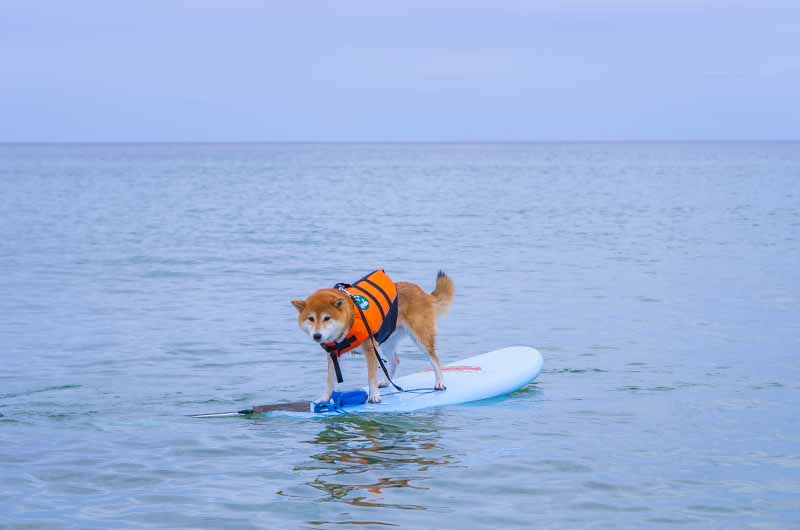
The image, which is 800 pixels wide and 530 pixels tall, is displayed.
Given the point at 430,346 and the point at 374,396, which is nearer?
the point at 374,396

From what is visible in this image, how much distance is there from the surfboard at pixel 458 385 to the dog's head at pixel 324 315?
116cm

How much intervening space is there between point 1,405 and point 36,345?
367cm

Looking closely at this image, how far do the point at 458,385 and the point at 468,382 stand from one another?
0.16 m

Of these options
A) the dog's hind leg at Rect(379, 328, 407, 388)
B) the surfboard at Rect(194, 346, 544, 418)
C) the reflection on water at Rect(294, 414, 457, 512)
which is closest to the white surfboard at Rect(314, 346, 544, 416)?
the surfboard at Rect(194, 346, 544, 418)

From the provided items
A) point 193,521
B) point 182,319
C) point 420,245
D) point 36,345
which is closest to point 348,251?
point 420,245

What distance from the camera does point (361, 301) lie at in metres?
9.67

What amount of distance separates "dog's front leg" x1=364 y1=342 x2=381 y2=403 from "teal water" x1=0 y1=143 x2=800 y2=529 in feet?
1.22

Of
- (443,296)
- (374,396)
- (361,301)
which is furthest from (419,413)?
(361,301)

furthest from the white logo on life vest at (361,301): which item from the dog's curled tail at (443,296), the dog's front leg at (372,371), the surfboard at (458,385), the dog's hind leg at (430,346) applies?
the dog's curled tail at (443,296)

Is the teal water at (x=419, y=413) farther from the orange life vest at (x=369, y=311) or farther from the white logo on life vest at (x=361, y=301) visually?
the white logo on life vest at (x=361, y=301)

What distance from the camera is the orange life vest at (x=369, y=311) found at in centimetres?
962

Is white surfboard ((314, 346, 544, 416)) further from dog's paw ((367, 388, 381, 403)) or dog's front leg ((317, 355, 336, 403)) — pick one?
dog's front leg ((317, 355, 336, 403))

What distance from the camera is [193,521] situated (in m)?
7.25

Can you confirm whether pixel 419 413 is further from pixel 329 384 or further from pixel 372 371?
pixel 329 384
